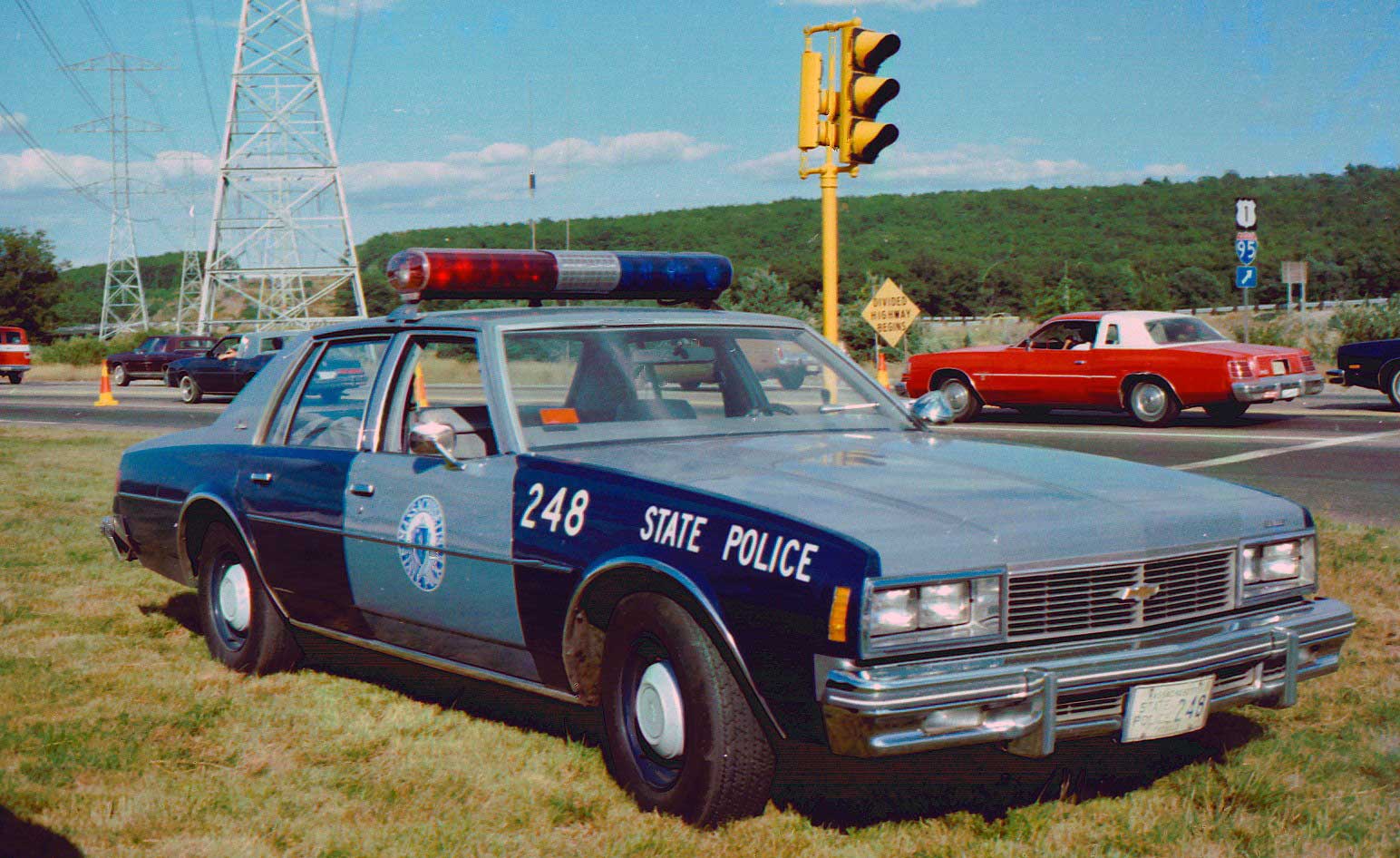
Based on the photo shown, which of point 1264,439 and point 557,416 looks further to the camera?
point 1264,439

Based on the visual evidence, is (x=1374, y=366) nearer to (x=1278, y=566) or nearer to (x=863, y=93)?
(x=863, y=93)

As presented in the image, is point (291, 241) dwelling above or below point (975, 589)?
above

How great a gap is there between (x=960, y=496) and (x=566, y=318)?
169cm

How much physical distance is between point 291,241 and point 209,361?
860 inches

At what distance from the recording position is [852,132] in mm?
Result: 9172

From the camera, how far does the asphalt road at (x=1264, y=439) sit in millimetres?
10898

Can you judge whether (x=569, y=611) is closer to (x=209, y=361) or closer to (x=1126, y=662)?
(x=1126, y=662)

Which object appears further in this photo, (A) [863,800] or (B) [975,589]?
(A) [863,800]

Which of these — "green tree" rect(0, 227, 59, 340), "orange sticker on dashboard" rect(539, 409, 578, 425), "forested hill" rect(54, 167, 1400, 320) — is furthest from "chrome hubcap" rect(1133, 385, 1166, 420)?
"green tree" rect(0, 227, 59, 340)

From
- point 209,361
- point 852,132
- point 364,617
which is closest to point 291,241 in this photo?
point 209,361

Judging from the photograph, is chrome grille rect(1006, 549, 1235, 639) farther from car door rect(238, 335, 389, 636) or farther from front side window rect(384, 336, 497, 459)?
car door rect(238, 335, 389, 636)

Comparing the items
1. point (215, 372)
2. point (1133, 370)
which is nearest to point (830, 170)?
point (1133, 370)

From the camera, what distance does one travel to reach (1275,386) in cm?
1755

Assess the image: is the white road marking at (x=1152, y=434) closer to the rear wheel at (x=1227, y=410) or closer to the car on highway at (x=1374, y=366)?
the rear wheel at (x=1227, y=410)
